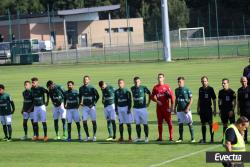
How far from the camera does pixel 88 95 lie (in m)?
23.6

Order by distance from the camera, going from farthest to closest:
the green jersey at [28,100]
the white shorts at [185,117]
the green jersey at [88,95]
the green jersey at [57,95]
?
the green jersey at [28,100] → the green jersey at [57,95] → the green jersey at [88,95] → the white shorts at [185,117]

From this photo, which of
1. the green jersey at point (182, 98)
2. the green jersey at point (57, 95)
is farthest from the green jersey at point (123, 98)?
the green jersey at point (57, 95)

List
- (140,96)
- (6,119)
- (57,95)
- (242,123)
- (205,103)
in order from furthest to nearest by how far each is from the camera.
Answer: (6,119), (57,95), (140,96), (205,103), (242,123)

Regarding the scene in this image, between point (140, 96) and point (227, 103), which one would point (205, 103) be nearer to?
point (227, 103)

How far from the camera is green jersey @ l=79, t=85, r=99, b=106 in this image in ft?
77.4

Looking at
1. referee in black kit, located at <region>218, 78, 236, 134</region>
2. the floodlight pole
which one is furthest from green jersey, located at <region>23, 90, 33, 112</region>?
the floodlight pole

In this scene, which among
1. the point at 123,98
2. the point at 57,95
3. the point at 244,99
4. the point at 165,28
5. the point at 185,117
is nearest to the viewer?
the point at 244,99

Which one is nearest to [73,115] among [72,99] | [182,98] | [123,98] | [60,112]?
[72,99]

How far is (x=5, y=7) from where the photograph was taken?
11606cm

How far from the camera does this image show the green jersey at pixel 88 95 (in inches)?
928

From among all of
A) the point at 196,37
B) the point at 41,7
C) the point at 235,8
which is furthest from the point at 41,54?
the point at 41,7

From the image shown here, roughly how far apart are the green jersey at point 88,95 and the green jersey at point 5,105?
2.78 meters

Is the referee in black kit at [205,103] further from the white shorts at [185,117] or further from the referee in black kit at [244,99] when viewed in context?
the referee in black kit at [244,99]

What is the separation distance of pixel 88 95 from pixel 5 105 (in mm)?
3215
